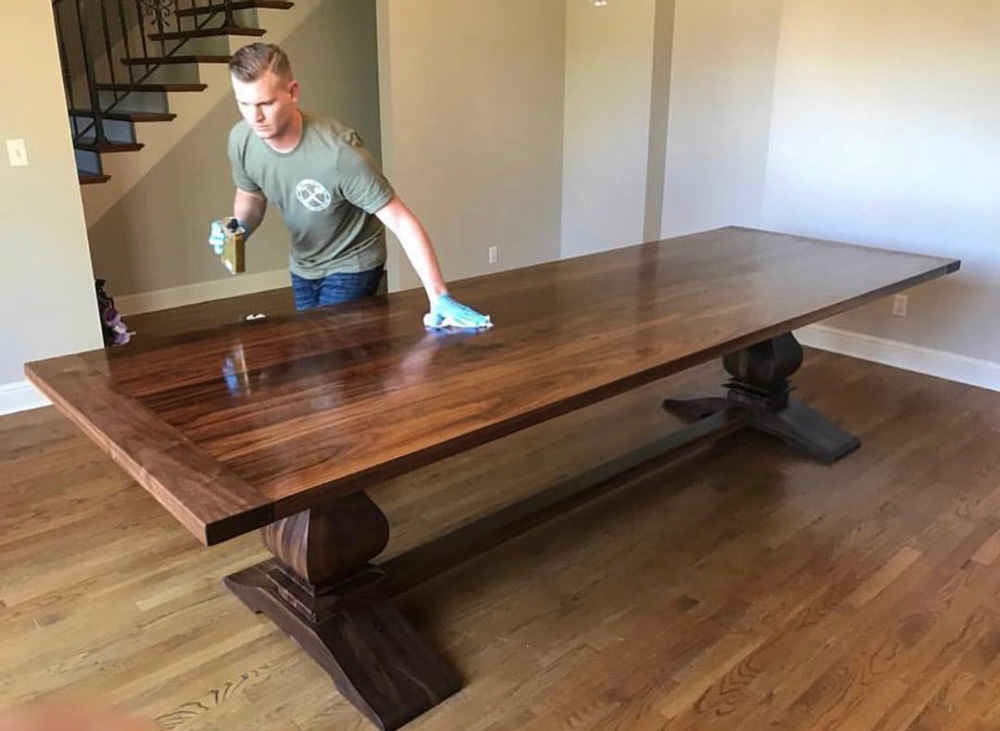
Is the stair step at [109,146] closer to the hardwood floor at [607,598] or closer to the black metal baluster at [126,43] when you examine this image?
the black metal baluster at [126,43]

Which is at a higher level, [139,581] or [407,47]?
[407,47]

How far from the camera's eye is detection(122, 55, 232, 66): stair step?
15.9 feet

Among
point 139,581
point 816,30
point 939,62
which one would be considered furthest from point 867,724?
point 816,30

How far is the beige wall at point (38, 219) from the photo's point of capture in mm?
3297

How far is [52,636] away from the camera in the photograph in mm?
2238

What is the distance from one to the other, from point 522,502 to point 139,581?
1.13m

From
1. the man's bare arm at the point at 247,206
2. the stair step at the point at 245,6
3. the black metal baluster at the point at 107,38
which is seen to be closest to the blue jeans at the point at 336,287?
the man's bare arm at the point at 247,206

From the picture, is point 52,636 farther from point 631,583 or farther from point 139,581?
point 631,583

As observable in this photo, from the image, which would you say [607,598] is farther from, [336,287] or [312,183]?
[312,183]

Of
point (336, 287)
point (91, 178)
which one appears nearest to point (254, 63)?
point (336, 287)

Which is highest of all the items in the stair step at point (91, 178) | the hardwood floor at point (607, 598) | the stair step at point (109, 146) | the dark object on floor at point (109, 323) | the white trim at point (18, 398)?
the stair step at point (109, 146)

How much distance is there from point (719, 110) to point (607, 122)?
709 mm

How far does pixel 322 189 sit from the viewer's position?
235 centimetres

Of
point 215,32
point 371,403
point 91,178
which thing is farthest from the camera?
point 215,32
